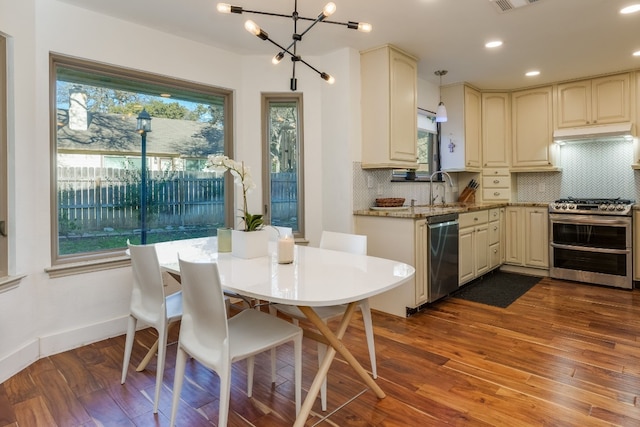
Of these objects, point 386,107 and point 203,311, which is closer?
point 203,311

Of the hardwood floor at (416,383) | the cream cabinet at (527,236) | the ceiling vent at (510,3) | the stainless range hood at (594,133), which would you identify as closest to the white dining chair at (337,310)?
the hardwood floor at (416,383)

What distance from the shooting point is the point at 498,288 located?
13.5 feet

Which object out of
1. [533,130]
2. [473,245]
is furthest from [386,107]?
[533,130]

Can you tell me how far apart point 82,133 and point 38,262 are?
996mm

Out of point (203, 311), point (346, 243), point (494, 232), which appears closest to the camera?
point (203, 311)

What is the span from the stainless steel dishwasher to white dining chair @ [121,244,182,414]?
7.20 ft

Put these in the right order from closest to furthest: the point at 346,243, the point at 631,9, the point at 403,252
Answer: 1. the point at 346,243
2. the point at 631,9
3. the point at 403,252

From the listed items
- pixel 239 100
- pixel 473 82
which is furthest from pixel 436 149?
pixel 239 100

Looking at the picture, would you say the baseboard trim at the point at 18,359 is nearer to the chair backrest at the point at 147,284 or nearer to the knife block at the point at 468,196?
the chair backrest at the point at 147,284

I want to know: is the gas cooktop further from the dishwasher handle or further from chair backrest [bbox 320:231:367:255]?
chair backrest [bbox 320:231:367:255]

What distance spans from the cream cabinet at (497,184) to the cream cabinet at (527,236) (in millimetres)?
218

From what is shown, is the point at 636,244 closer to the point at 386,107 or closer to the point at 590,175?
the point at 590,175

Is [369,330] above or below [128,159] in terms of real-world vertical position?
below

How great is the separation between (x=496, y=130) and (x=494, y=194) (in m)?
0.86
